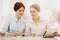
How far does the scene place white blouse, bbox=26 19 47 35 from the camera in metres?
0.91

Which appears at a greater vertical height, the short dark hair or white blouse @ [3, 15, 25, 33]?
the short dark hair

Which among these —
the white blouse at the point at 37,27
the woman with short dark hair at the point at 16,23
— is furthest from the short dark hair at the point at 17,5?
the white blouse at the point at 37,27

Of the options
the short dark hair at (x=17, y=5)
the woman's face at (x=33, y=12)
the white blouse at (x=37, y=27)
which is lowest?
the white blouse at (x=37, y=27)

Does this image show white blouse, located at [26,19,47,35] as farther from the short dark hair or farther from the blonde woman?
the short dark hair

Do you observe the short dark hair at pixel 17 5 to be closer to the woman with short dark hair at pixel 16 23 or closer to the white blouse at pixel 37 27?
the woman with short dark hair at pixel 16 23

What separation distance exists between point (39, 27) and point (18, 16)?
19 centimetres

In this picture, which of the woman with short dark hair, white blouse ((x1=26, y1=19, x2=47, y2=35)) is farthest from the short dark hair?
white blouse ((x1=26, y1=19, x2=47, y2=35))

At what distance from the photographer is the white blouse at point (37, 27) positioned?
Answer: 2.97 ft

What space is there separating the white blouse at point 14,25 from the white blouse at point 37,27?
49 mm

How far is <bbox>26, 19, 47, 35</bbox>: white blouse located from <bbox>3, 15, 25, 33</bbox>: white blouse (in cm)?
5

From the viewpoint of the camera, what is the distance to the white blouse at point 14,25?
0.91m

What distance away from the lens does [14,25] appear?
92cm

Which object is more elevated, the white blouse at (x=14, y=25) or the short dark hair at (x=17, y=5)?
the short dark hair at (x=17, y=5)

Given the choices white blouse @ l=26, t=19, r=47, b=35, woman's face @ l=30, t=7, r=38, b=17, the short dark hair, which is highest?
the short dark hair
